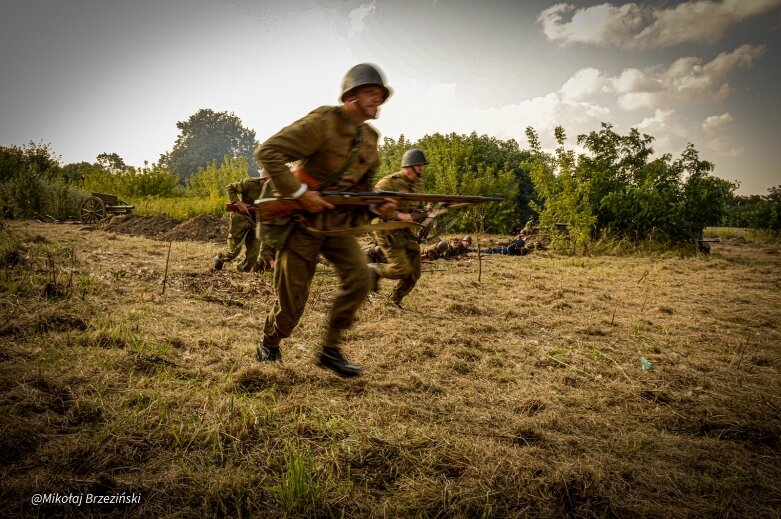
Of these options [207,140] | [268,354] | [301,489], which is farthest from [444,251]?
[207,140]

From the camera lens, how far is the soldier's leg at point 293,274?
2.73 metres

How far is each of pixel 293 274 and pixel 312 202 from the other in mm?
569

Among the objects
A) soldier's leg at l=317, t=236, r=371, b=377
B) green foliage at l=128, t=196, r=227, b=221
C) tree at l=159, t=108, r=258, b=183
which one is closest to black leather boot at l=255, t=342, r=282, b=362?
soldier's leg at l=317, t=236, r=371, b=377

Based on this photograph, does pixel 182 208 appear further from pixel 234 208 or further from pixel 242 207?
pixel 242 207

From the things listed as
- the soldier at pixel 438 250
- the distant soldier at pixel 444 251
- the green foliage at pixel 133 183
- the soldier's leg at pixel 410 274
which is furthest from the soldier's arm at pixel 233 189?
the green foliage at pixel 133 183

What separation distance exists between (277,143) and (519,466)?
2.37 meters

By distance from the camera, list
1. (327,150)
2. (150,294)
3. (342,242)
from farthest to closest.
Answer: (150,294), (342,242), (327,150)

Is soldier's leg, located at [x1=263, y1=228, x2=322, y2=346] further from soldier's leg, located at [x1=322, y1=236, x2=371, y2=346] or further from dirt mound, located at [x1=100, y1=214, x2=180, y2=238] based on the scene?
dirt mound, located at [x1=100, y1=214, x2=180, y2=238]

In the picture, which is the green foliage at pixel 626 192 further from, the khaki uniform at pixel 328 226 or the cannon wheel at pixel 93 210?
the cannon wheel at pixel 93 210

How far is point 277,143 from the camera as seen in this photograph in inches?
96.7

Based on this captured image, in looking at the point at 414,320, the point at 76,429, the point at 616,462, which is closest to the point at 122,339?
the point at 76,429

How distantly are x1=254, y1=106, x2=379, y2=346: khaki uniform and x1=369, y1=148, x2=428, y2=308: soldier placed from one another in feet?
7.21

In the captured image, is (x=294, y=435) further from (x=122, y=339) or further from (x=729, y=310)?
(x=729, y=310)

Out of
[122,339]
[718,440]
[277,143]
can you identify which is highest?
[277,143]
